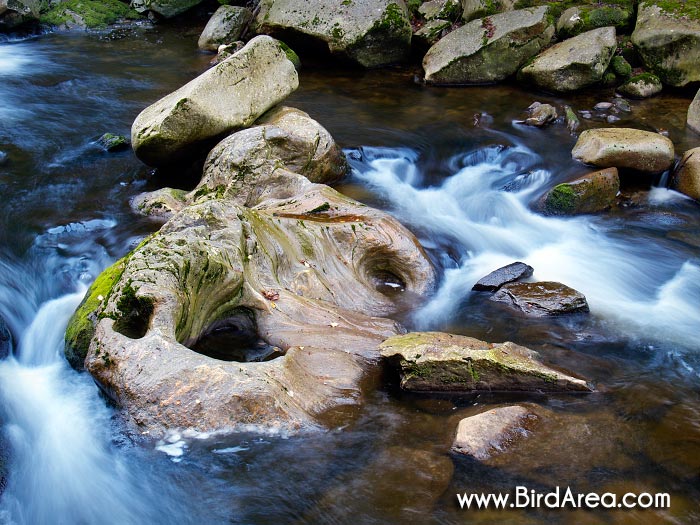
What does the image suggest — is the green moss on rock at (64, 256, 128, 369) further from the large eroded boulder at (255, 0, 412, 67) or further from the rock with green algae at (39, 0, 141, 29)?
the rock with green algae at (39, 0, 141, 29)

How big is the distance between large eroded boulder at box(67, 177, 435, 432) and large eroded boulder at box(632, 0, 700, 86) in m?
8.71

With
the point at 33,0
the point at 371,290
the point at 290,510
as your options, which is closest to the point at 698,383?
the point at 371,290

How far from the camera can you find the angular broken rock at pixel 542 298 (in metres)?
6.60

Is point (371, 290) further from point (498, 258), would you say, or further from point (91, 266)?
point (91, 266)

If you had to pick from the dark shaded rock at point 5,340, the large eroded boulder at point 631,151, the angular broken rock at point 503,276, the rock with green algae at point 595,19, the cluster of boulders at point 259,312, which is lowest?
the dark shaded rock at point 5,340

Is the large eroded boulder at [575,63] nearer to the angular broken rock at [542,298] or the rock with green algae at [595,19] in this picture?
the rock with green algae at [595,19]

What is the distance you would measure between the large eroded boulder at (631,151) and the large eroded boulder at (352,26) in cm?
616

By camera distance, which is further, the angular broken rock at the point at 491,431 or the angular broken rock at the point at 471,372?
the angular broken rock at the point at 471,372

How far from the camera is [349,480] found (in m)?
4.20

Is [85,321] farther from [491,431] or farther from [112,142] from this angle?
[112,142]

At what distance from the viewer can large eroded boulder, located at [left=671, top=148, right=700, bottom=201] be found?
30.6ft

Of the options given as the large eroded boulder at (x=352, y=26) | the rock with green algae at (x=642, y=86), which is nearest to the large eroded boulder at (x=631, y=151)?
the rock with green algae at (x=642, y=86)

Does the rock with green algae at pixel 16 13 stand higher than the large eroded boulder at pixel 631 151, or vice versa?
the rock with green algae at pixel 16 13

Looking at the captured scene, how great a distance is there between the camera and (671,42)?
1235cm
